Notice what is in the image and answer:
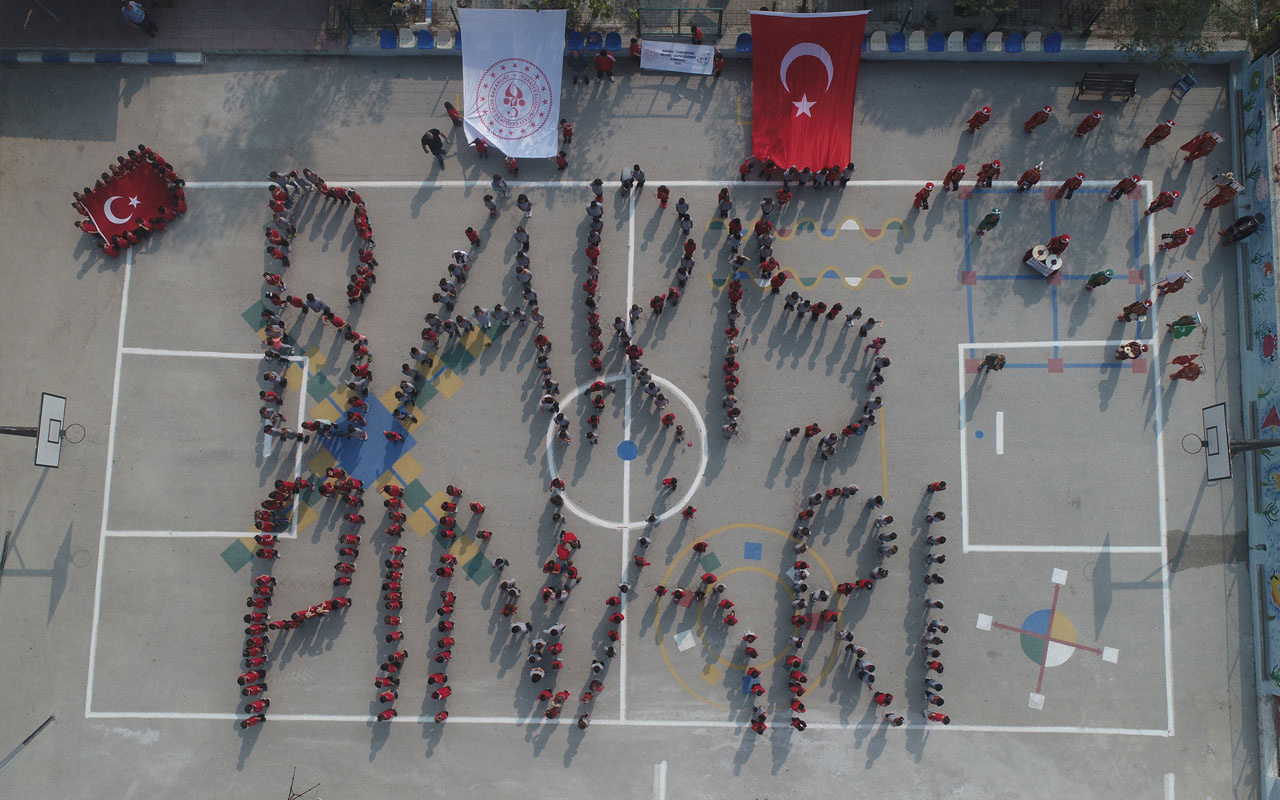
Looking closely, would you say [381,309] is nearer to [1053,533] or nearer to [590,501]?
[590,501]

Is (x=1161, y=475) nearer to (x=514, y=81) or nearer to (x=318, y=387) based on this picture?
(x=514, y=81)

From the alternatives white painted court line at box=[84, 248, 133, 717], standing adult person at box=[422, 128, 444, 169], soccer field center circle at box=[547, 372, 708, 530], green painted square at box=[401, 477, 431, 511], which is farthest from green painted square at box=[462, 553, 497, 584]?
standing adult person at box=[422, 128, 444, 169]

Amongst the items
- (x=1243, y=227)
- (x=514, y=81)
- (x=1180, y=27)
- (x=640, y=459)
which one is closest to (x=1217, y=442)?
(x=1243, y=227)

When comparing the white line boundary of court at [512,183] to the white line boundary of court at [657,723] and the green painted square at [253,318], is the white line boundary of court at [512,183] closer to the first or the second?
the green painted square at [253,318]

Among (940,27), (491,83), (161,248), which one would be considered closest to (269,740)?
(161,248)

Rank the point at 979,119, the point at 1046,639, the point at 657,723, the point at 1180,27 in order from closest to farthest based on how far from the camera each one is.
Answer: the point at 1180,27, the point at 657,723, the point at 1046,639, the point at 979,119

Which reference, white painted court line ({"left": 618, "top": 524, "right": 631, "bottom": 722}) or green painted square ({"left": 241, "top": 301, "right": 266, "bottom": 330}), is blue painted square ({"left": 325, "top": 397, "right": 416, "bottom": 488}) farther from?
white painted court line ({"left": 618, "top": 524, "right": 631, "bottom": 722})

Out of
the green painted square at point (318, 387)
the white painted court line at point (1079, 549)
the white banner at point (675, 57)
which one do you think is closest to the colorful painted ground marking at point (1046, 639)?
the white painted court line at point (1079, 549)
